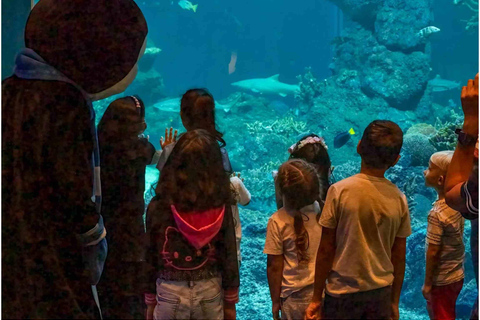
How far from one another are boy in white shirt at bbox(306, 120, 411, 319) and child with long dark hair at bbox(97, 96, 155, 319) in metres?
1.00

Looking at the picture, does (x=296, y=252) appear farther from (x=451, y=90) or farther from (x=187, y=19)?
(x=187, y=19)

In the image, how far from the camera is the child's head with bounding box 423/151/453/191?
2517 millimetres

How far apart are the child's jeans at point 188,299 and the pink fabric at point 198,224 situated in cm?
23

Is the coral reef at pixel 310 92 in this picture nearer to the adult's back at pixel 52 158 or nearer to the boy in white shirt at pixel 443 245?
the boy in white shirt at pixel 443 245

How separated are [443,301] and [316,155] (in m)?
1.22

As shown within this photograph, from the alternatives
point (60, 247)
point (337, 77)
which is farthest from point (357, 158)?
point (60, 247)

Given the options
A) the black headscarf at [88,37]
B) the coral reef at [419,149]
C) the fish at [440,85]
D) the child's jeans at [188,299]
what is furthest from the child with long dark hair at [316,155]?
the fish at [440,85]

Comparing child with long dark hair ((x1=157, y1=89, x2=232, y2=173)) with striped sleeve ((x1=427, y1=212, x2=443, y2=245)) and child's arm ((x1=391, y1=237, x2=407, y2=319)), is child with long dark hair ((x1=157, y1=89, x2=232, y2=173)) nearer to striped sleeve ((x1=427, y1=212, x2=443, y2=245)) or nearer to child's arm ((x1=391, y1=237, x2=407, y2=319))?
child's arm ((x1=391, y1=237, x2=407, y2=319))

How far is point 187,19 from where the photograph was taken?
36.9 metres

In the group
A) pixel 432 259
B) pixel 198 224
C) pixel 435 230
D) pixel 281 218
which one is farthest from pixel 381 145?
pixel 198 224

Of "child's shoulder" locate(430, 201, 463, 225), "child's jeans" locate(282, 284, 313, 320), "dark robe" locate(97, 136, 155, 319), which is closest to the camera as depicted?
"dark robe" locate(97, 136, 155, 319)

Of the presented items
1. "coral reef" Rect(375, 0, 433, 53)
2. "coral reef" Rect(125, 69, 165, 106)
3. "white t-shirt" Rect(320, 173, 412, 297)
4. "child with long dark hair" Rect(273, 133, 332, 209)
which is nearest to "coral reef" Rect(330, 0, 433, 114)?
"coral reef" Rect(375, 0, 433, 53)

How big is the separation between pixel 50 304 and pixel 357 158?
→ 11.8 metres


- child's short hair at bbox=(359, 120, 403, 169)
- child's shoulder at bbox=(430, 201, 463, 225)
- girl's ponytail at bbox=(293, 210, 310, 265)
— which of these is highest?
child's short hair at bbox=(359, 120, 403, 169)
